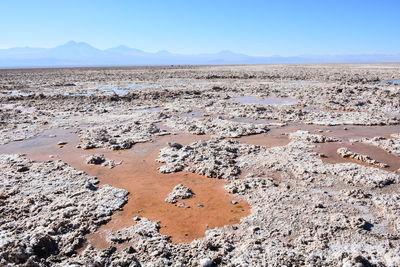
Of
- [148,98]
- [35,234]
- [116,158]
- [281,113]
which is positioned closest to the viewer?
[35,234]

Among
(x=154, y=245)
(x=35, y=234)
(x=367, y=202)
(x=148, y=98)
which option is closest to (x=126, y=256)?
(x=154, y=245)

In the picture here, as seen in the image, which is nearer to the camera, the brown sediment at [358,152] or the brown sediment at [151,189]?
the brown sediment at [151,189]

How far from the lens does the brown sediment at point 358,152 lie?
7191 mm

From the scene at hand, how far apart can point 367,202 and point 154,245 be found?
146 inches

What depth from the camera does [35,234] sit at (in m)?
4.39

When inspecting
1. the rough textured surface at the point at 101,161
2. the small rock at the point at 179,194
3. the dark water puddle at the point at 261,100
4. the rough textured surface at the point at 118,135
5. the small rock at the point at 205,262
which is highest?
the dark water puddle at the point at 261,100

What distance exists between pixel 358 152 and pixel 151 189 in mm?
5434

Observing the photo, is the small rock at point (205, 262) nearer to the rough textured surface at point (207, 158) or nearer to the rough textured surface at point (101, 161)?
the rough textured surface at point (207, 158)

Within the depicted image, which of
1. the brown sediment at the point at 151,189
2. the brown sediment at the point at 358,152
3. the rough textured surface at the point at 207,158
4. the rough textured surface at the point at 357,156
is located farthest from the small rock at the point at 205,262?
the rough textured surface at the point at 357,156

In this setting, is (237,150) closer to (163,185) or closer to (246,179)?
(246,179)

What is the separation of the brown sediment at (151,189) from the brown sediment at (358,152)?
311 centimetres

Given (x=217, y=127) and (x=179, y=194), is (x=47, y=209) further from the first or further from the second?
(x=217, y=127)

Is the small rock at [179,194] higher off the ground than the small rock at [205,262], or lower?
higher

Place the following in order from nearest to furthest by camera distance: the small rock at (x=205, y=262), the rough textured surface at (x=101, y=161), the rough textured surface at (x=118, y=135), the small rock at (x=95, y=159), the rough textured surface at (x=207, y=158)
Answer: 1. the small rock at (x=205, y=262)
2. the rough textured surface at (x=207, y=158)
3. the rough textured surface at (x=101, y=161)
4. the small rock at (x=95, y=159)
5. the rough textured surface at (x=118, y=135)
